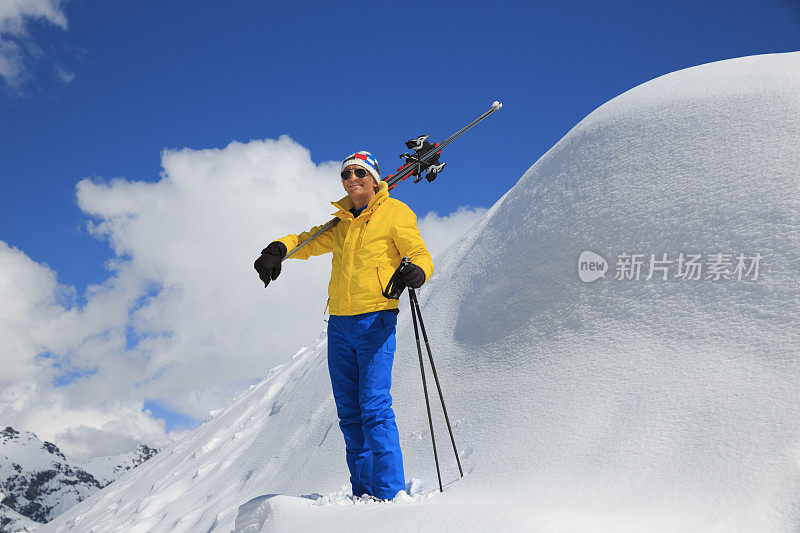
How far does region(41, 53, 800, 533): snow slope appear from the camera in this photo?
299cm

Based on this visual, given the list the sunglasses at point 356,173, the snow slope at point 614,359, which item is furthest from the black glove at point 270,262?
the snow slope at point 614,359

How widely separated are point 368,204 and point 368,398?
141 centimetres

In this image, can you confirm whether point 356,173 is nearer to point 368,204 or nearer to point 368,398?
point 368,204

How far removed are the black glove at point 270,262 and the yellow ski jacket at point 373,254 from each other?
430 mm

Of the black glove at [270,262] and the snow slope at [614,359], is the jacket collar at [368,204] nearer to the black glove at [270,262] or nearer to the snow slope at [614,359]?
the black glove at [270,262]

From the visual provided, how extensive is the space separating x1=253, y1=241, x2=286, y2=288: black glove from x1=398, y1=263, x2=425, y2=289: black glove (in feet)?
3.82

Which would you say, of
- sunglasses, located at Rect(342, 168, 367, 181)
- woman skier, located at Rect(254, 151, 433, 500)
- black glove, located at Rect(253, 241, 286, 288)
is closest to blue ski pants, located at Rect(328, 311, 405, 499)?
woman skier, located at Rect(254, 151, 433, 500)

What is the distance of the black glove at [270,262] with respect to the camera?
13.4 feet

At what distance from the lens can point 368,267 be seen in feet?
12.4

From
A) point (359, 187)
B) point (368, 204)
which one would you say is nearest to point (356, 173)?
point (359, 187)

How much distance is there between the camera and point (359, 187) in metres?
4.16

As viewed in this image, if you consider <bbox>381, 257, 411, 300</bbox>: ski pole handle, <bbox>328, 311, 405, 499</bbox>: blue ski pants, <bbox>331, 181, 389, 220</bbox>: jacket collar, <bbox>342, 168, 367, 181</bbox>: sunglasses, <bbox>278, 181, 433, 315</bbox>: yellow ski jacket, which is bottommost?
<bbox>328, 311, 405, 499</bbox>: blue ski pants

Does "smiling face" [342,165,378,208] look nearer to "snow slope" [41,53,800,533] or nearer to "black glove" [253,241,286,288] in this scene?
"black glove" [253,241,286,288]

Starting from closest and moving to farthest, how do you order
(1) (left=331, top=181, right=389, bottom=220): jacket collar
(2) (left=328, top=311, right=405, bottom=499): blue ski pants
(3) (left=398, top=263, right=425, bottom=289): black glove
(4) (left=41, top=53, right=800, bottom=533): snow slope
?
1. (4) (left=41, top=53, right=800, bottom=533): snow slope
2. (3) (left=398, top=263, right=425, bottom=289): black glove
3. (2) (left=328, top=311, right=405, bottom=499): blue ski pants
4. (1) (left=331, top=181, right=389, bottom=220): jacket collar
